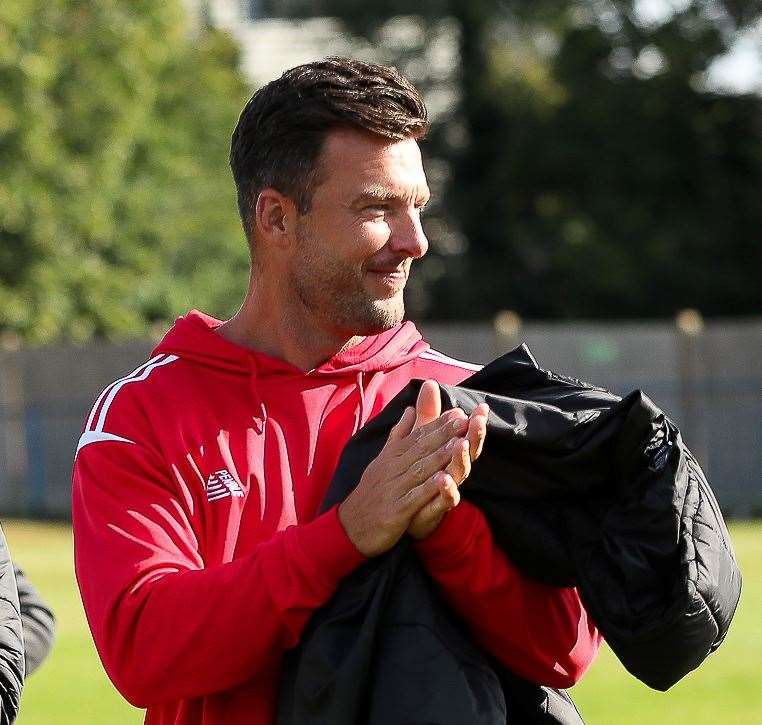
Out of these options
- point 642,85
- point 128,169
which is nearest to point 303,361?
point 128,169

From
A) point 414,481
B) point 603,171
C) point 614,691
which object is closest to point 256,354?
point 414,481

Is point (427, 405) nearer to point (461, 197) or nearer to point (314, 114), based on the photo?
point (314, 114)

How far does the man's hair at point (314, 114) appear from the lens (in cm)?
312

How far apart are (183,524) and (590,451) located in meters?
0.73

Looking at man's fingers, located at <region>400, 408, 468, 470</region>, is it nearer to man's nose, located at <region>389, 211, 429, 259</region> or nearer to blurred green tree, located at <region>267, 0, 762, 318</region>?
man's nose, located at <region>389, 211, 429, 259</region>

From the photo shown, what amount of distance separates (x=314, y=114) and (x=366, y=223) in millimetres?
222

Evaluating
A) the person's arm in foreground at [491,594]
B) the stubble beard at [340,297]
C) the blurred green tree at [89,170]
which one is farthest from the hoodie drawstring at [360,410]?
the blurred green tree at [89,170]

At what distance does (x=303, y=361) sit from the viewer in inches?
131

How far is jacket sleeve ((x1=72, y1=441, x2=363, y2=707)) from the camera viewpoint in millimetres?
2867

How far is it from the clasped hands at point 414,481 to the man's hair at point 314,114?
56cm

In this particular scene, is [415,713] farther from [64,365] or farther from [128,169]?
[128,169]

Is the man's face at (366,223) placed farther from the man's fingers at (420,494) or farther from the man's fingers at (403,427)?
the man's fingers at (420,494)

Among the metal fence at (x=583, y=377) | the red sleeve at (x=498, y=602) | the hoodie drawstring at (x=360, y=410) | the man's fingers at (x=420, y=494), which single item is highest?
the hoodie drawstring at (x=360, y=410)

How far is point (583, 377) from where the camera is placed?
24.1 meters
